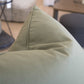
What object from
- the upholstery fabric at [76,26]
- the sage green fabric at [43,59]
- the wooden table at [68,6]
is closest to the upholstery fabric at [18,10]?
the wooden table at [68,6]

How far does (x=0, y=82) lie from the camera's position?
0.46 m

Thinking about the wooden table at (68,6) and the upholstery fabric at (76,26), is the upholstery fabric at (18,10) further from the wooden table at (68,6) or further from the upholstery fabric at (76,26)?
the upholstery fabric at (76,26)

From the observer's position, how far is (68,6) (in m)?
2.27

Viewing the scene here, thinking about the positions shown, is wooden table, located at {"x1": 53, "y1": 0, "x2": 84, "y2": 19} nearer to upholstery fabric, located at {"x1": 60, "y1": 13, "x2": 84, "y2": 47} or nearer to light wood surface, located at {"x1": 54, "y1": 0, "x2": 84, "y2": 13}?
light wood surface, located at {"x1": 54, "y1": 0, "x2": 84, "y2": 13}

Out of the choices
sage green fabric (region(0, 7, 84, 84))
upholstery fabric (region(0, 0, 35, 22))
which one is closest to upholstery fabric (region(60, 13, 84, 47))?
sage green fabric (region(0, 7, 84, 84))

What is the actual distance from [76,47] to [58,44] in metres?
0.06

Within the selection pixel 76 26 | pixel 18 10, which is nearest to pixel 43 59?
pixel 76 26

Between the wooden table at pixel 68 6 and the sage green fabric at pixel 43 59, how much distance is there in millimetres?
1502

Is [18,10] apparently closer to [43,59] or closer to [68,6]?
[68,6]

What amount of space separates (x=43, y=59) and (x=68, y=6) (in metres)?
1.82

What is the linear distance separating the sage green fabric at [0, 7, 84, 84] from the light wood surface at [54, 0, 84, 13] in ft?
4.94

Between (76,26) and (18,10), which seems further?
(18,10)

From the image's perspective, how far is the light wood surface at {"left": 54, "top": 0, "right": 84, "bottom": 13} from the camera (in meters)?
2.18

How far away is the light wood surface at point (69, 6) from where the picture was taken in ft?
7.15
